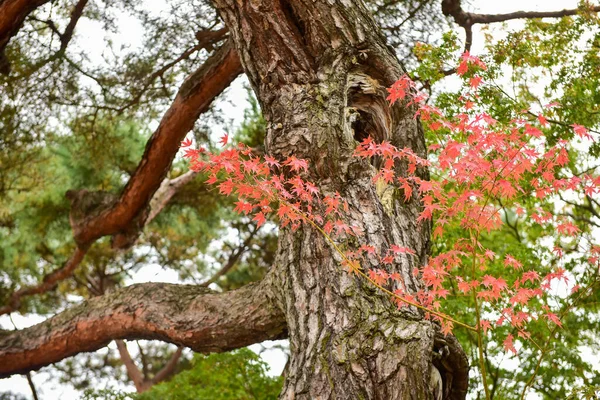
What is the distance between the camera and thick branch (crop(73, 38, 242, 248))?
4.48m

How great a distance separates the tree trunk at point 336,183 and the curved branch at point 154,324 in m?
0.29

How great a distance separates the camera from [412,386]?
2.20 meters

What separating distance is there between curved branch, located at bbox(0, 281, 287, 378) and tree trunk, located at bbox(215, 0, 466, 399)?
0.96ft

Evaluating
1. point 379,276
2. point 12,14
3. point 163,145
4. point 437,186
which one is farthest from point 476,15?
point 12,14

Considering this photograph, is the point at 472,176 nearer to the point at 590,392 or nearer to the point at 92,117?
the point at 590,392

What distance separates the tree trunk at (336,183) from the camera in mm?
2268

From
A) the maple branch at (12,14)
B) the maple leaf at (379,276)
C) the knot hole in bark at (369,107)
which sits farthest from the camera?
the maple branch at (12,14)

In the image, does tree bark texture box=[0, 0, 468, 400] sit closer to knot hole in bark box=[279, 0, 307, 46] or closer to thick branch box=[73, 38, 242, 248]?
knot hole in bark box=[279, 0, 307, 46]

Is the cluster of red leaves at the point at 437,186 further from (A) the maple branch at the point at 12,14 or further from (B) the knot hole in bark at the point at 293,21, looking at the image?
(A) the maple branch at the point at 12,14

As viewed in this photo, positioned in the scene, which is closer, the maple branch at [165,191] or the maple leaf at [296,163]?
the maple leaf at [296,163]

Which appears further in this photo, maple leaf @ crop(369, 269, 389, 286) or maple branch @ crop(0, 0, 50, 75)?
maple branch @ crop(0, 0, 50, 75)

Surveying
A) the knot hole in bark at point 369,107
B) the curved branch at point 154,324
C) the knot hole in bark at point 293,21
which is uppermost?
the knot hole in bark at point 293,21

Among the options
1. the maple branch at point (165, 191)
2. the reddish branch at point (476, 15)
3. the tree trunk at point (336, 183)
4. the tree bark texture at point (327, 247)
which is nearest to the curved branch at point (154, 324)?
the tree bark texture at point (327, 247)

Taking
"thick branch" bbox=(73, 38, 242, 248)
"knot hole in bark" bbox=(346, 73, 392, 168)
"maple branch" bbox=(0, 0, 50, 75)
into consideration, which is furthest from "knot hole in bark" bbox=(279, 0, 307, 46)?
"maple branch" bbox=(0, 0, 50, 75)
